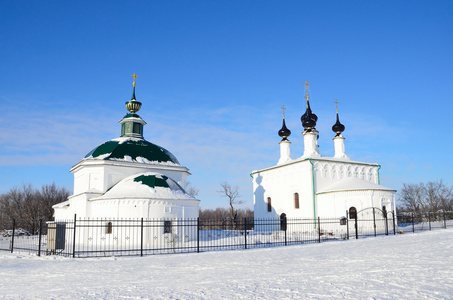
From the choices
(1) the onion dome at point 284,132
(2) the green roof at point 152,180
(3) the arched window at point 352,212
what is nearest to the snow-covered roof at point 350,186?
(3) the arched window at point 352,212

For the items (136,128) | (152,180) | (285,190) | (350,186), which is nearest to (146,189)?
(152,180)

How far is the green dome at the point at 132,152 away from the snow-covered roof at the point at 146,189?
2557mm

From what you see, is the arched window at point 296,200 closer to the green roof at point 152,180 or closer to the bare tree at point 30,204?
the green roof at point 152,180

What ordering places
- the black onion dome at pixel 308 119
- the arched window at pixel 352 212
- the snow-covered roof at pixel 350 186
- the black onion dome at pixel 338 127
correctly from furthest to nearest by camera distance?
the black onion dome at pixel 338 127
the black onion dome at pixel 308 119
the snow-covered roof at pixel 350 186
the arched window at pixel 352 212

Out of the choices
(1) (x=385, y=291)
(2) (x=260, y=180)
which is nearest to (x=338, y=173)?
(2) (x=260, y=180)

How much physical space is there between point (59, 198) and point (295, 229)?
37314 millimetres

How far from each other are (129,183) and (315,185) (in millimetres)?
15048

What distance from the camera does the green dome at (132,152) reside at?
86.7ft

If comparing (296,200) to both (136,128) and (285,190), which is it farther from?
(136,128)

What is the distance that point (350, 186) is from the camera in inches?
1095

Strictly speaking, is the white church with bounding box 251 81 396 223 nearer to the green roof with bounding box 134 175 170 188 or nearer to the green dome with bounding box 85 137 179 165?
the green dome with bounding box 85 137 179 165

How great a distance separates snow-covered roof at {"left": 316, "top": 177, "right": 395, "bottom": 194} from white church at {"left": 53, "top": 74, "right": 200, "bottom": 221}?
36.6 feet

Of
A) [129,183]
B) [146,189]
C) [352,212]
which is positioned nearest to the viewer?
[146,189]

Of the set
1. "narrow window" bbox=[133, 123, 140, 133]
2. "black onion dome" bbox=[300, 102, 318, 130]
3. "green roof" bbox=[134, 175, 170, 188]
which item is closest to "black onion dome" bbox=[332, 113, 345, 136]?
"black onion dome" bbox=[300, 102, 318, 130]
